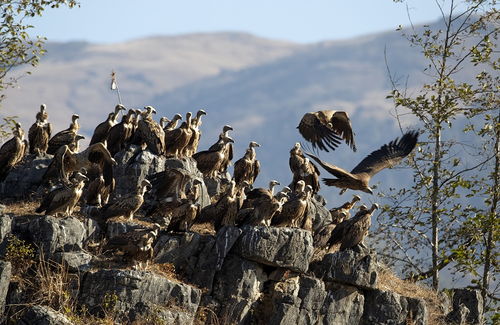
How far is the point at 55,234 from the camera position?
63.4 ft

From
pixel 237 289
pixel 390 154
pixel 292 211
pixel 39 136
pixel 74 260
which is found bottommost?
pixel 237 289

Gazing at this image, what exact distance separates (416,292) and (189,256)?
572cm

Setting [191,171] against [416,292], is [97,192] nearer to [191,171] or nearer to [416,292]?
[191,171]

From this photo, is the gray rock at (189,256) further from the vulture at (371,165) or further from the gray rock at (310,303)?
the vulture at (371,165)

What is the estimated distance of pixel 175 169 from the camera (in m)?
22.6

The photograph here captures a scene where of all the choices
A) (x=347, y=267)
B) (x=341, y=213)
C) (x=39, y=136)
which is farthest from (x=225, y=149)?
(x=347, y=267)

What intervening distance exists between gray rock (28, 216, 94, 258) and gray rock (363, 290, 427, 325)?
590 cm

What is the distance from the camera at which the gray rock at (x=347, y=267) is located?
20938 mm

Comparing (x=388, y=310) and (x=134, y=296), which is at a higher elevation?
(x=388, y=310)

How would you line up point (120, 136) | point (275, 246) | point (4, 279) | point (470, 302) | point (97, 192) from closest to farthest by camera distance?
point (4, 279), point (275, 246), point (97, 192), point (120, 136), point (470, 302)

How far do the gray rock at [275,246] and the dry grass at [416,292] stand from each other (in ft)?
7.70

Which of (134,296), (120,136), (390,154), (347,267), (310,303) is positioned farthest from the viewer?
(390,154)

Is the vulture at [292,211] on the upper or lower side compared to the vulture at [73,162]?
lower

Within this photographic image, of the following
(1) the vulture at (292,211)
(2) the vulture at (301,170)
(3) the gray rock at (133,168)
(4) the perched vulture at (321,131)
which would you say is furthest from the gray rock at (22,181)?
(4) the perched vulture at (321,131)
